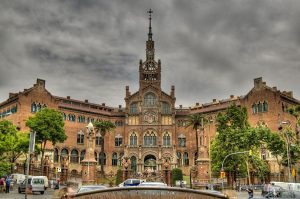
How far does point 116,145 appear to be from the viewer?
3415 inches

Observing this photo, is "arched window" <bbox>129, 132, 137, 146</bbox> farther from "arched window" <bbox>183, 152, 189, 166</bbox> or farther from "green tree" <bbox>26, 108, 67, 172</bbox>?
"green tree" <bbox>26, 108, 67, 172</bbox>

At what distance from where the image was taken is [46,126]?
193ft

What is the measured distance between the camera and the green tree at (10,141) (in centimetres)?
4778

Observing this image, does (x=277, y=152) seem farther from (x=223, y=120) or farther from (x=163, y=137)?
(x=163, y=137)

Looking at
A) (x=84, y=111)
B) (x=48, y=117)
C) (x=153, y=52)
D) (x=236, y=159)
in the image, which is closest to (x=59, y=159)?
(x=84, y=111)

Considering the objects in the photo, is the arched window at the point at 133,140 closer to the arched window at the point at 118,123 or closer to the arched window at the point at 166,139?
A: the arched window at the point at 118,123

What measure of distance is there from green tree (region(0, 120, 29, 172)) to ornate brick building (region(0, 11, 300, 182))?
18173 millimetres

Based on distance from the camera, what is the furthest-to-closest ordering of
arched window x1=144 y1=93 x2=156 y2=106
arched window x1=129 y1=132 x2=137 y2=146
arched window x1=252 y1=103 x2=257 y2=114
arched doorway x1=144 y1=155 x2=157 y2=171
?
arched window x1=144 y1=93 x2=156 y2=106
arched window x1=129 y1=132 x2=137 y2=146
arched doorway x1=144 y1=155 x2=157 y2=171
arched window x1=252 y1=103 x2=257 y2=114

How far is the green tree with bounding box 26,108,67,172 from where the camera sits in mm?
58344

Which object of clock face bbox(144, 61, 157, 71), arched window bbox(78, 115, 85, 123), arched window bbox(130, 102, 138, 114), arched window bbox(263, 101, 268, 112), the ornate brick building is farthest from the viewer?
clock face bbox(144, 61, 157, 71)

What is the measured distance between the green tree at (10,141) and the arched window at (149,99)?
33.4m

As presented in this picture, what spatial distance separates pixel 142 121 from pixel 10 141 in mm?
38723

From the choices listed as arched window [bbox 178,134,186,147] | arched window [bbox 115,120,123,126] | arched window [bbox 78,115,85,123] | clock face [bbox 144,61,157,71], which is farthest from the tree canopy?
arched window [bbox 78,115,85,123]

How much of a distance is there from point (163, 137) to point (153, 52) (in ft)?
75.4
